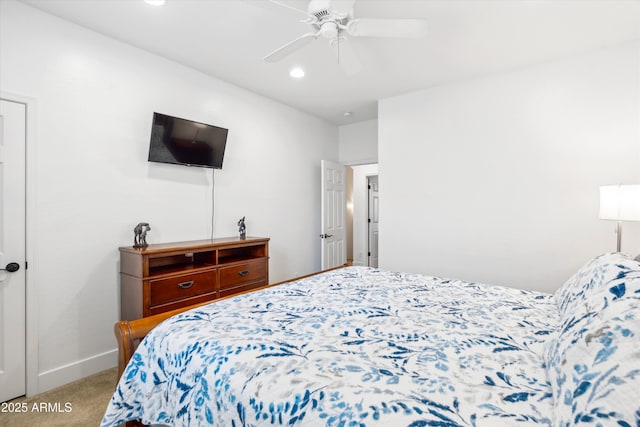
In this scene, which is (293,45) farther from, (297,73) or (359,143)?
(359,143)

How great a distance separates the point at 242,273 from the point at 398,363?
2305 millimetres

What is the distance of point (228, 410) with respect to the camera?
987 millimetres

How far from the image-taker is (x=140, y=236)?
268 cm

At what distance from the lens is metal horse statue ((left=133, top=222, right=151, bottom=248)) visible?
265 centimetres

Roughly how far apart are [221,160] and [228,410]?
9.06ft

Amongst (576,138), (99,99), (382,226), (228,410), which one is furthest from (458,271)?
(99,99)

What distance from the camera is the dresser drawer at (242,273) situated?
2.96m

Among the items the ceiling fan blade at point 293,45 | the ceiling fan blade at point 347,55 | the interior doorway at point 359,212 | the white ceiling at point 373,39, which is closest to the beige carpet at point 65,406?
the ceiling fan blade at point 293,45

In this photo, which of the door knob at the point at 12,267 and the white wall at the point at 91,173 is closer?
the door knob at the point at 12,267

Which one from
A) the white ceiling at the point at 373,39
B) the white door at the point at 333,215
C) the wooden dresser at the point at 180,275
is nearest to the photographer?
the white ceiling at the point at 373,39

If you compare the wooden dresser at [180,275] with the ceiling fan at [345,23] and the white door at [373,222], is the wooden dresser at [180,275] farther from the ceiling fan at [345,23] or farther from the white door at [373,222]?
the white door at [373,222]

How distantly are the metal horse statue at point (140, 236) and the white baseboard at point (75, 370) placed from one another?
0.90 metres

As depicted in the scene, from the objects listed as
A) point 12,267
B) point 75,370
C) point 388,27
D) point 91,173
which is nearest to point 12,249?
point 12,267

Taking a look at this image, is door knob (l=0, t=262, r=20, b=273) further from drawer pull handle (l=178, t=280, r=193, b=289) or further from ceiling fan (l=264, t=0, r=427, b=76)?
ceiling fan (l=264, t=0, r=427, b=76)
